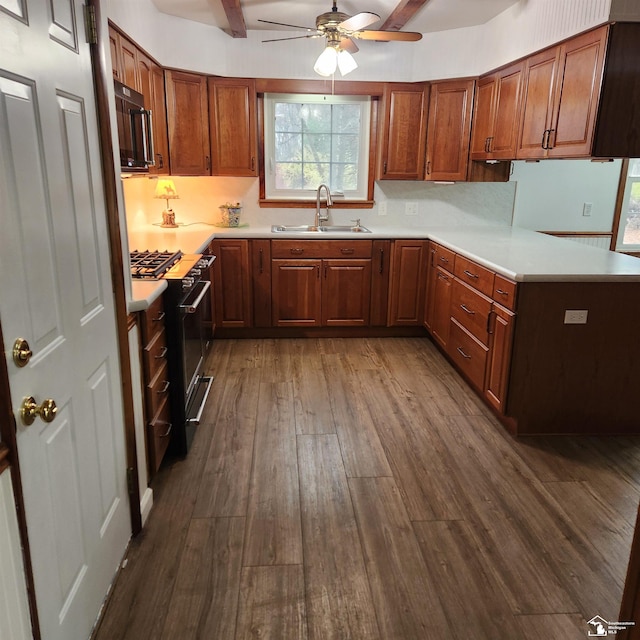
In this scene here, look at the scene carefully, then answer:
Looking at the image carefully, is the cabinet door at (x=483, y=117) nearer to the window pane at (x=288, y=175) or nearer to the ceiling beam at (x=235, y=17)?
the window pane at (x=288, y=175)

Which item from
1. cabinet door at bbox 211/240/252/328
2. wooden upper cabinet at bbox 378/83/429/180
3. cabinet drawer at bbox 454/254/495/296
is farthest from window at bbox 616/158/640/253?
cabinet door at bbox 211/240/252/328

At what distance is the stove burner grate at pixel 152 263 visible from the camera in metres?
2.45

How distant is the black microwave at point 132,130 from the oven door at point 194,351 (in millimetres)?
671

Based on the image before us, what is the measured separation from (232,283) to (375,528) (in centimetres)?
263

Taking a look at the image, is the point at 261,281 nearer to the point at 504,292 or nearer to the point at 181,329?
the point at 181,329

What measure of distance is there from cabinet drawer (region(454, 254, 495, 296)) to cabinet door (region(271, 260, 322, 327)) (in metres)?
1.21

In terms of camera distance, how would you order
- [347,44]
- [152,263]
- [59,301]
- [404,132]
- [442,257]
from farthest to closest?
1. [404,132]
2. [442,257]
3. [347,44]
4. [152,263]
5. [59,301]

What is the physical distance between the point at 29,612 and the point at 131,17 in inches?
120

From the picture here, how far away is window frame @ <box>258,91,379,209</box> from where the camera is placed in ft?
14.7

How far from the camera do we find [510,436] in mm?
2943

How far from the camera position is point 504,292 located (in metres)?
2.88

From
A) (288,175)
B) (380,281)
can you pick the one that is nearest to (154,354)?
(380,281)

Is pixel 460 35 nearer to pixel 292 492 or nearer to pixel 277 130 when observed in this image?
pixel 277 130

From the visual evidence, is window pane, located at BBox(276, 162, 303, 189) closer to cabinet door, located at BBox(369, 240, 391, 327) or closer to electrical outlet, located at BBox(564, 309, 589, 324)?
cabinet door, located at BBox(369, 240, 391, 327)
